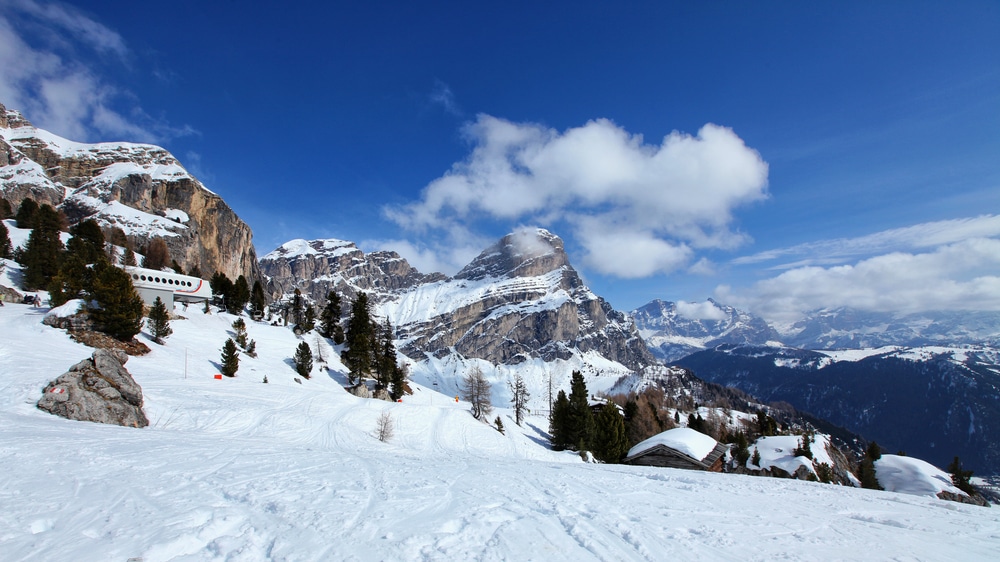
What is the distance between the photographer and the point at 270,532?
6059mm

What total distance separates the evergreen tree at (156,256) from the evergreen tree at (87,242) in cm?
1271

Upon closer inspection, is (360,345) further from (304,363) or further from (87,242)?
(87,242)

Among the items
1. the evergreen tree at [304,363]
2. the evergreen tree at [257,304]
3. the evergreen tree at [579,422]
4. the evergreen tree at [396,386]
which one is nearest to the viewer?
the evergreen tree at [304,363]

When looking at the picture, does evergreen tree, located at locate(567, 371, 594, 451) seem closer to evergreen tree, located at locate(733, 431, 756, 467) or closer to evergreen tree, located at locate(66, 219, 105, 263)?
evergreen tree, located at locate(733, 431, 756, 467)

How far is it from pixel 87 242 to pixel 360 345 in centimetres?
4128

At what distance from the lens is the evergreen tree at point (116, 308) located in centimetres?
3066

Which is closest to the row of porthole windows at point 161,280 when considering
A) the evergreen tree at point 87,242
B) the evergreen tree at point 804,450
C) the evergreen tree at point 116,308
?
the evergreen tree at point 87,242

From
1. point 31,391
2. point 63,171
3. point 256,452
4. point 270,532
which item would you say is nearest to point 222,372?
point 31,391

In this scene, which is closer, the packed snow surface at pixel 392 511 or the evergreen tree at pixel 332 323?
the packed snow surface at pixel 392 511

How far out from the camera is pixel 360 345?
147ft

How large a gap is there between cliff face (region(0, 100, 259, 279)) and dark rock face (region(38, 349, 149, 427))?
278ft

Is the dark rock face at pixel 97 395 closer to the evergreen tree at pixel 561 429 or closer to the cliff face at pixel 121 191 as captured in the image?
the evergreen tree at pixel 561 429

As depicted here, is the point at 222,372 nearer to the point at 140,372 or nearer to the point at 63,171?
the point at 140,372

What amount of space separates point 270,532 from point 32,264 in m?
58.9
